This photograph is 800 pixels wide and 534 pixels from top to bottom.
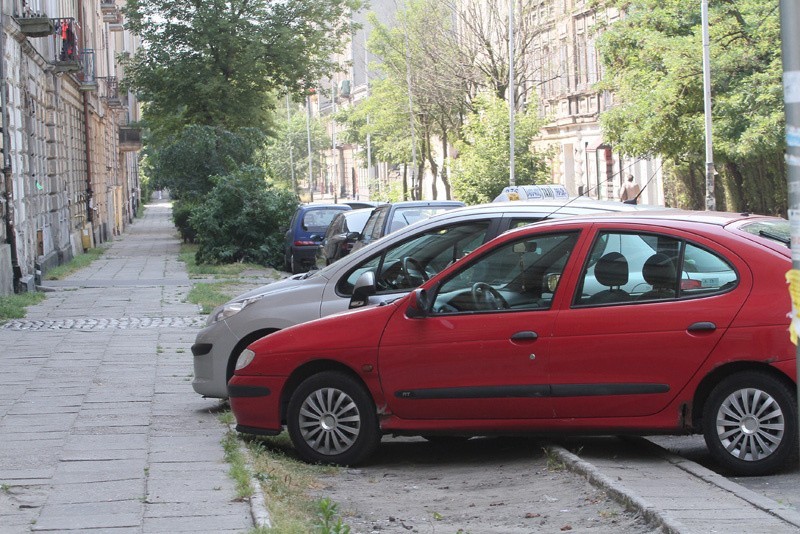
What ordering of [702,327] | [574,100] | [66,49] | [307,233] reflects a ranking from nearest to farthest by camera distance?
[702,327] → [307,233] → [66,49] → [574,100]

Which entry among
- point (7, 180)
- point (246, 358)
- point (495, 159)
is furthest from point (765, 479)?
point (495, 159)

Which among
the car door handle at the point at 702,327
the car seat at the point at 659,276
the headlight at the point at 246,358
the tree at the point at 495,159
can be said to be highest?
the tree at the point at 495,159

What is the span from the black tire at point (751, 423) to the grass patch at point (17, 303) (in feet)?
41.6

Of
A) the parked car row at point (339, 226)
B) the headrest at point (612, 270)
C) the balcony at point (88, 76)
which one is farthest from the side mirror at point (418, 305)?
the balcony at point (88, 76)

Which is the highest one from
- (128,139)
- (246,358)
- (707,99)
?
(128,139)

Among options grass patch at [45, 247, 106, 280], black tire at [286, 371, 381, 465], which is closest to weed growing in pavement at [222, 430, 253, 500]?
black tire at [286, 371, 381, 465]

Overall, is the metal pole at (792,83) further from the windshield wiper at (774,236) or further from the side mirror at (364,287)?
the side mirror at (364,287)

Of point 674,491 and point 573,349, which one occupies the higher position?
point 573,349

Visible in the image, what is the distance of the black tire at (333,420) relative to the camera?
307 inches

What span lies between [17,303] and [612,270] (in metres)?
14.1

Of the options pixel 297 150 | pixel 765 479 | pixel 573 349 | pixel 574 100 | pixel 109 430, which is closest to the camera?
pixel 765 479

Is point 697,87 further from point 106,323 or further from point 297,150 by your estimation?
point 297,150

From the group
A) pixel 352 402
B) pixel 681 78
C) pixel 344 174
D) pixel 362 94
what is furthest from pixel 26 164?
pixel 344 174

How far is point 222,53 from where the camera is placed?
41.5m
